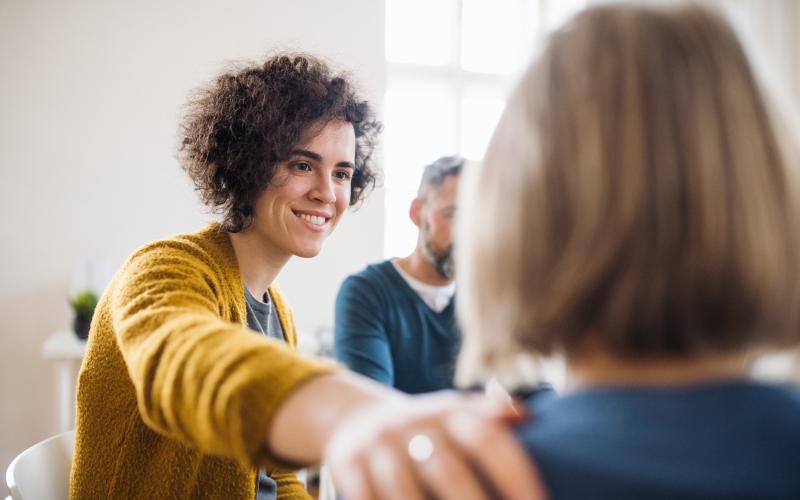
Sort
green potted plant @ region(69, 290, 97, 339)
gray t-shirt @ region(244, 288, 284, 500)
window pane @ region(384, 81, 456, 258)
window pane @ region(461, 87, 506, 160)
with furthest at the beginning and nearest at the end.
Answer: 1. window pane @ region(461, 87, 506, 160)
2. window pane @ region(384, 81, 456, 258)
3. green potted plant @ region(69, 290, 97, 339)
4. gray t-shirt @ region(244, 288, 284, 500)

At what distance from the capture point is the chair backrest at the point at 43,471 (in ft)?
3.46

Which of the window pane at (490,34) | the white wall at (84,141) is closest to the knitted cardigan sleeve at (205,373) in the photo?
the white wall at (84,141)

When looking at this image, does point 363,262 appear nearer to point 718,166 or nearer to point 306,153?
point 306,153

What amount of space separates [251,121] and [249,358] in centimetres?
97

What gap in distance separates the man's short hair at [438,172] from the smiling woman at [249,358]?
16 cm

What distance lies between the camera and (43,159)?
11.1 feet

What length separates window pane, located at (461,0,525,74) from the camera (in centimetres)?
446

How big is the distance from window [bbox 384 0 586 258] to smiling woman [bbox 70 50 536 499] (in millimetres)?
2432

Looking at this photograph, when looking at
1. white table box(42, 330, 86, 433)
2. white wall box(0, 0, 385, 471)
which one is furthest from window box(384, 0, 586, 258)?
white table box(42, 330, 86, 433)

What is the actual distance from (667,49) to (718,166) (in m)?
0.09

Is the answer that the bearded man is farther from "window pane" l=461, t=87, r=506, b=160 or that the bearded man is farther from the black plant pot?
"window pane" l=461, t=87, r=506, b=160

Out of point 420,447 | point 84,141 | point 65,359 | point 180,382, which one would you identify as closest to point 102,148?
point 84,141

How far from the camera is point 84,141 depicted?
3.46 metres

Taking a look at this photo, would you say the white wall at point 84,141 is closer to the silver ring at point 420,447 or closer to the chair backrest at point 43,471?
the chair backrest at point 43,471
